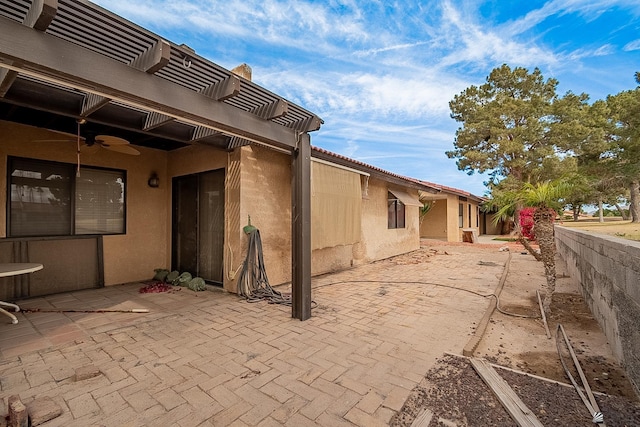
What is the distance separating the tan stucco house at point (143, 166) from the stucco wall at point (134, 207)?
23 mm

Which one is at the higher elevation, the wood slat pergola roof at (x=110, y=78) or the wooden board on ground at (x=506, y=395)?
the wood slat pergola roof at (x=110, y=78)

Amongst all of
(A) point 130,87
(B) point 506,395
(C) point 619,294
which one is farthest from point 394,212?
(A) point 130,87

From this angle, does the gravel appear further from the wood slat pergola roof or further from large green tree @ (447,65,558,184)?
large green tree @ (447,65,558,184)

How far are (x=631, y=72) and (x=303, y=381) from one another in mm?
24552

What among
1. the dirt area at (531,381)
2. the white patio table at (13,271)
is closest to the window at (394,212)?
the dirt area at (531,381)

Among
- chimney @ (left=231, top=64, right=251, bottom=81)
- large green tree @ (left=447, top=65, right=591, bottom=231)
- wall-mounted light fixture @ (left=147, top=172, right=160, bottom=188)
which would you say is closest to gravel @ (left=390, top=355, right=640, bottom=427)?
chimney @ (left=231, top=64, right=251, bottom=81)

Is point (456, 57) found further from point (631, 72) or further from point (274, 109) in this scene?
point (631, 72)

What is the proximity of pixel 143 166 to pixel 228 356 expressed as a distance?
5.43 meters

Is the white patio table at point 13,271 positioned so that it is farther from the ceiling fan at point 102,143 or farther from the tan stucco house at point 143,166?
the ceiling fan at point 102,143

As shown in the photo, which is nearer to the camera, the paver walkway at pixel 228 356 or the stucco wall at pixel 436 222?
the paver walkway at pixel 228 356

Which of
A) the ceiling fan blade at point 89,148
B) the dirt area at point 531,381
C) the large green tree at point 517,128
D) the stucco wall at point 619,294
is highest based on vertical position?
the large green tree at point 517,128

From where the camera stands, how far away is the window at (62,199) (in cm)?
502

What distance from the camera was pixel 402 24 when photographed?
8305mm

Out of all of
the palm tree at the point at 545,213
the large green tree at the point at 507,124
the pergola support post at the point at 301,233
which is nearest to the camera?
the pergola support post at the point at 301,233
